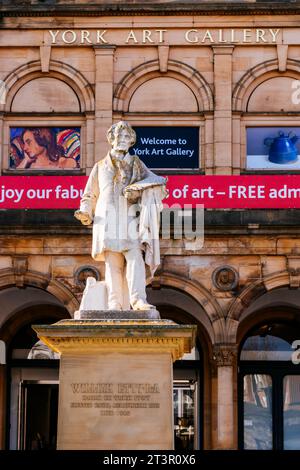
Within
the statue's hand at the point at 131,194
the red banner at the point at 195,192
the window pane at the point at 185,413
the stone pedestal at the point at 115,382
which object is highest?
the red banner at the point at 195,192

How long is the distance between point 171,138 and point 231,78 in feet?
7.29

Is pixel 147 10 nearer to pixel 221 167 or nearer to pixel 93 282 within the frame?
pixel 221 167

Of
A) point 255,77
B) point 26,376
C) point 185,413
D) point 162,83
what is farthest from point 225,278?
point 26,376

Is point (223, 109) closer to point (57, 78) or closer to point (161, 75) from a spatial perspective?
point (161, 75)

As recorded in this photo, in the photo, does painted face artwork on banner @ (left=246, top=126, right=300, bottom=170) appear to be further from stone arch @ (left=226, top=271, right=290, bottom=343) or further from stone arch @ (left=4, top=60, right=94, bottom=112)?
stone arch @ (left=4, top=60, right=94, bottom=112)

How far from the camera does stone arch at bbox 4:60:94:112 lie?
115 feet

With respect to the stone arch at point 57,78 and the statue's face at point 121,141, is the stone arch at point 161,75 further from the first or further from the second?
the statue's face at point 121,141

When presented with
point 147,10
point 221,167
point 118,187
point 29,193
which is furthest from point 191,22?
point 118,187

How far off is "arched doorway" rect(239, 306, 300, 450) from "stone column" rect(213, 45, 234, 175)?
4.36 m

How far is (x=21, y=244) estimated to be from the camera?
33094mm

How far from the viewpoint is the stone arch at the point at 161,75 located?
34906 mm

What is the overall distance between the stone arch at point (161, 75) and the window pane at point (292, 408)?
7.69 meters

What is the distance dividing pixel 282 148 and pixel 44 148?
622 centimetres

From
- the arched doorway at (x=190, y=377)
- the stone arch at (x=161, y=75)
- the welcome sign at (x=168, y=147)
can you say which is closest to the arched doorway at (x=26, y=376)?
the arched doorway at (x=190, y=377)
